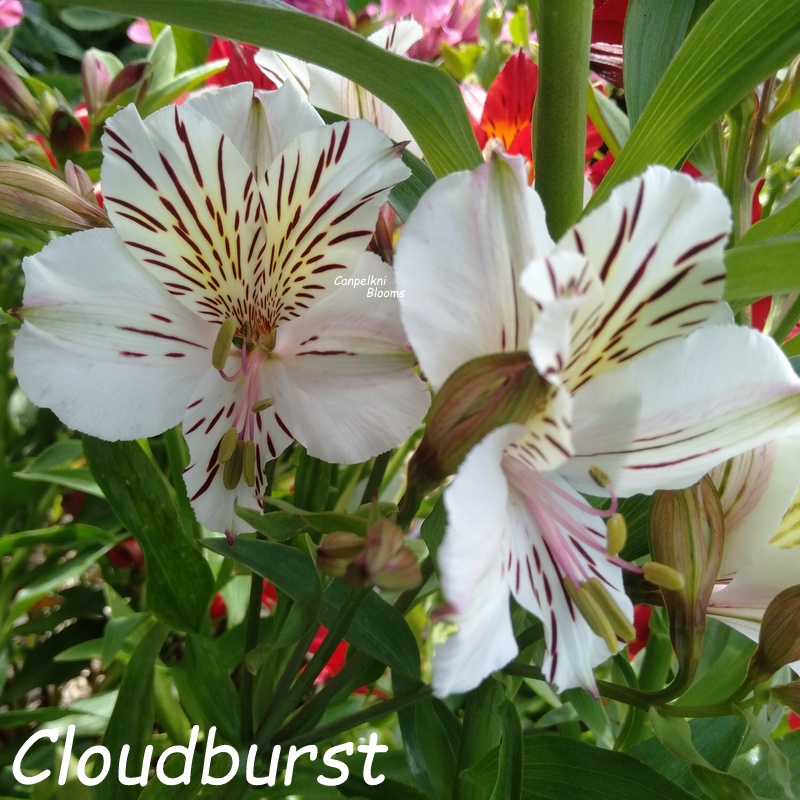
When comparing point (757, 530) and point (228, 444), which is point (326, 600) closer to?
point (228, 444)

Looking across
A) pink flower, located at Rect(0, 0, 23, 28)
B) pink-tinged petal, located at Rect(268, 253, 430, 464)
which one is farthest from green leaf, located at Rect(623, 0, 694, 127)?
pink flower, located at Rect(0, 0, 23, 28)

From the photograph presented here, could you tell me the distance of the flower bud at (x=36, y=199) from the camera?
40 centimetres

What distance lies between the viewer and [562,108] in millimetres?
340

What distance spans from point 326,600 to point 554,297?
254 mm

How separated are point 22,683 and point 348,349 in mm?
645

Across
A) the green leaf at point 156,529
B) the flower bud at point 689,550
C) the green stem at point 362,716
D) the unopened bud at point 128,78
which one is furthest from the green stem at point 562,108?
the unopened bud at point 128,78

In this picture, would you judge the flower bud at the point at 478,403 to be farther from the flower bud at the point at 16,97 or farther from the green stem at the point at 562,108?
the flower bud at the point at 16,97

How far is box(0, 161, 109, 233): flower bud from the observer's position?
400mm

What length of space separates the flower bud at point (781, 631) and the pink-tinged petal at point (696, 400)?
0.28 ft

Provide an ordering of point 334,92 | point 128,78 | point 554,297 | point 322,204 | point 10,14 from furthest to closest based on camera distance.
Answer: point 10,14
point 128,78
point 334,92
point 322,204
point 554,297

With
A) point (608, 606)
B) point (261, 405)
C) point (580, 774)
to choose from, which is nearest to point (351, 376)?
point (261, 405)

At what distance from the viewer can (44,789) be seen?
0.56 metres

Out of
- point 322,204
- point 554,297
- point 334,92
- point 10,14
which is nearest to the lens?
point 554,297

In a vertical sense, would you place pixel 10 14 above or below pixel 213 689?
above
